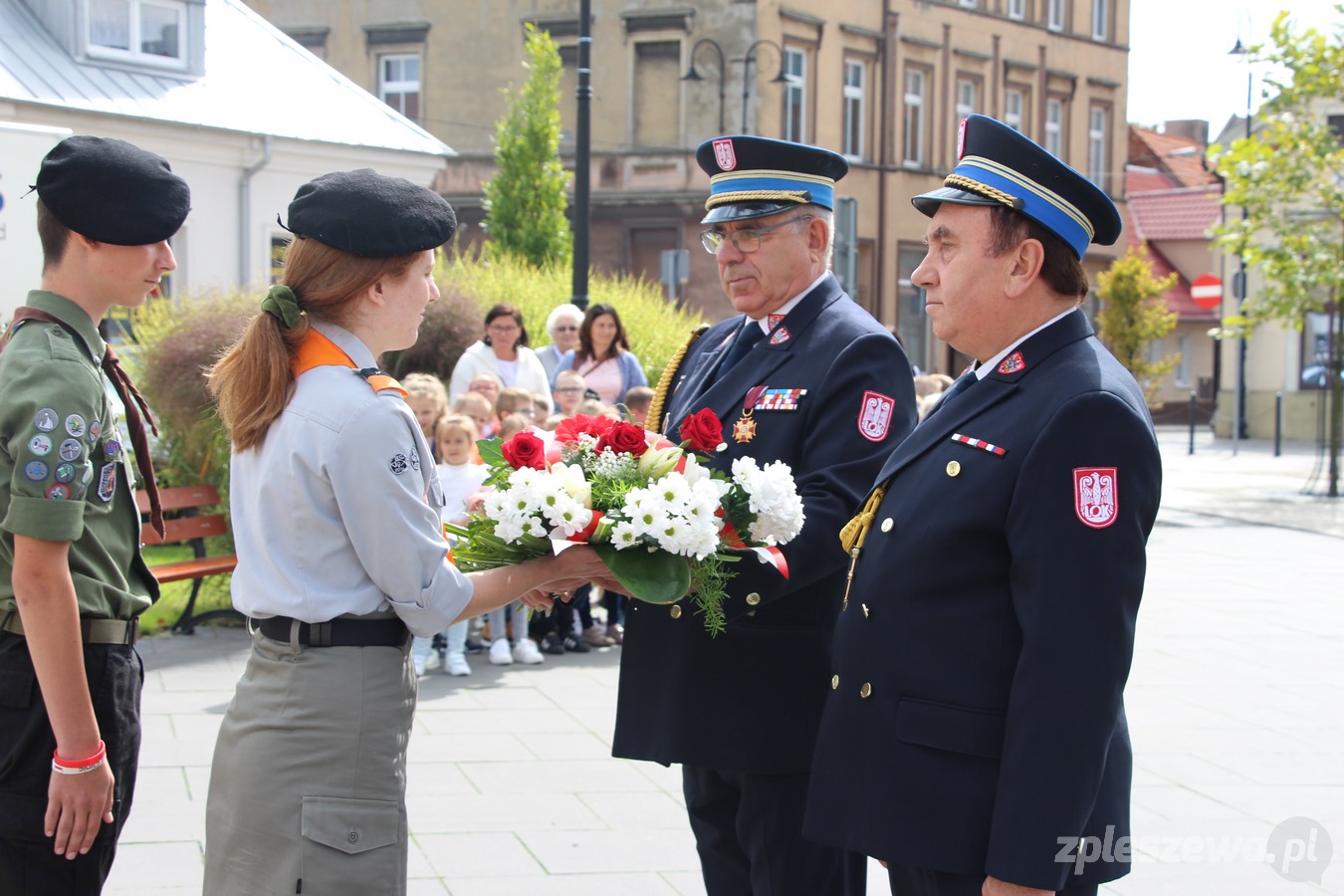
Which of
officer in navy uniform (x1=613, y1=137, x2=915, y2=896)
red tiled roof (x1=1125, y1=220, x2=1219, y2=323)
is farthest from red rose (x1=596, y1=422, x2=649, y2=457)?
red tiled roof (x1=1125, y1=220, x2=1219, y2=323)

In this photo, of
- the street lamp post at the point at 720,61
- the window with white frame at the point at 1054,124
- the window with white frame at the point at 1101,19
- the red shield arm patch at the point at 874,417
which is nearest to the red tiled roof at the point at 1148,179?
the window with white frame at the point at 1101,19

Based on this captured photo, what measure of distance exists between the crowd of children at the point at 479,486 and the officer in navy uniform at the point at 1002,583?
16.5ft

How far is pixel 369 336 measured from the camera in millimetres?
2863

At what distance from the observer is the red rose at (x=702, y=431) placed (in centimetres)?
336

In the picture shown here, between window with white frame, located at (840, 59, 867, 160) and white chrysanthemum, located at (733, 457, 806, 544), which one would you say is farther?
window with white frame, located at (840, 59, 867, 160)

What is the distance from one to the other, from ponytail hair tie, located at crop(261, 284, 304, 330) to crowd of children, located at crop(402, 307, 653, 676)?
4.89 meters

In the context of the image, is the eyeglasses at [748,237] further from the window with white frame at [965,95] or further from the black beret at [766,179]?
the window with white frame at [965,95]

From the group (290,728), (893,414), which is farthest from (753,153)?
(290,728)

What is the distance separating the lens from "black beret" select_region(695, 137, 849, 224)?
12.8 feet

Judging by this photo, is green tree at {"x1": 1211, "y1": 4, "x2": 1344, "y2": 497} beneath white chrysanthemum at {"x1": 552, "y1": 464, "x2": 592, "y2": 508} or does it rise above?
above

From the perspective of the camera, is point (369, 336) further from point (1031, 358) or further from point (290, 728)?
point (1031, 358)

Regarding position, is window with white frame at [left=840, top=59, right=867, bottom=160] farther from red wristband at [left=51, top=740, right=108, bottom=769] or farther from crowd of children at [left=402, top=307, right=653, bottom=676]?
red wristband at [left=51, top=740, right=108, bottom=769]

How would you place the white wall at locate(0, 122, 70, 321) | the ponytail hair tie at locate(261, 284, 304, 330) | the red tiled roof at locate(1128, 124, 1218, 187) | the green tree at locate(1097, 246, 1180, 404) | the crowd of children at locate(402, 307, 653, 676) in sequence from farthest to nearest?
the red tiled roof at locate(1128, 124, 1218, 187)
the green tree at locate(1097, 246, 1180, 404)
the white wall at locate(0, 122, 70, 321)
the crowd of children at locate(402, 307, 653, 676)
the ponytail hair tie at locate(261, 284, 304, 330)

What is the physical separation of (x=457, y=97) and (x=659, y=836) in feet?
98.4
